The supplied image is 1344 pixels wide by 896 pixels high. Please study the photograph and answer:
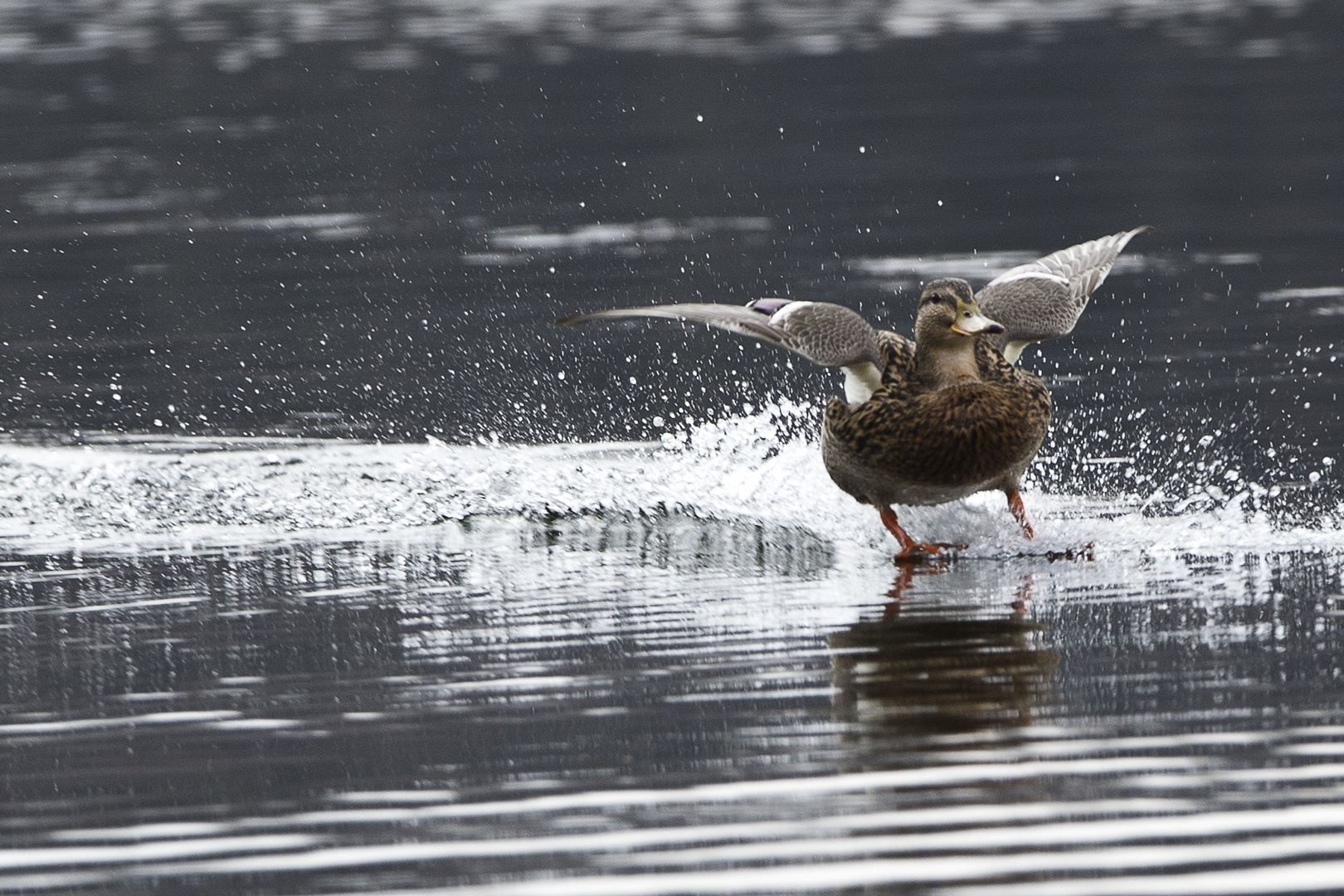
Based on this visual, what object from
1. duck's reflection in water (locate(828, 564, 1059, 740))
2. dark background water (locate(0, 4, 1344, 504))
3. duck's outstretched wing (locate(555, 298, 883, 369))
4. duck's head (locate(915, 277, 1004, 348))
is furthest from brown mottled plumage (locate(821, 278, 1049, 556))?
dark background water (locate(0, 4, 1344, 504))

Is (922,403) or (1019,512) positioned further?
(1019,512)

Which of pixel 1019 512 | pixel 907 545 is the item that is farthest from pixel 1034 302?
pixel 907 545

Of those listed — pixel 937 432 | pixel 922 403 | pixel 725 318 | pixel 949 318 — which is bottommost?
pixel 937 432

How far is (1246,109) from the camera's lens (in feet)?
97.2

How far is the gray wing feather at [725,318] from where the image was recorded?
32.0 ft

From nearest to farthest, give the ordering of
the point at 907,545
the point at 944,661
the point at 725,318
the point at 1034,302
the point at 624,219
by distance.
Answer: the point at 944,661 < the point at 907,545 < the point at 725,318 < the point at 1034,302 < the point at 624,219

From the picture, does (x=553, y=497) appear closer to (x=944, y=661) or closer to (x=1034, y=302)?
(x=1034, y=302)

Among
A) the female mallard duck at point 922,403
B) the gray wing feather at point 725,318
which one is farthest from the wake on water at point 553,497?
the gray wing feather at point 725,318

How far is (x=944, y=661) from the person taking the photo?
7.32 meters

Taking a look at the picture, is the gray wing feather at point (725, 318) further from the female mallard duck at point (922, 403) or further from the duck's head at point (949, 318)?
the duck's head at point (949, 318)

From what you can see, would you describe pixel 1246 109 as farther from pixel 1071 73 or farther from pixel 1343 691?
pixel 1343 691

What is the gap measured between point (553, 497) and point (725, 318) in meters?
1.39

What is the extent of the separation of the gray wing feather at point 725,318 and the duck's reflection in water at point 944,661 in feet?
4.93

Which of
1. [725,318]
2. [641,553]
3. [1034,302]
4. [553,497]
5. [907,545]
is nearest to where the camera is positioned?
[907,545]
